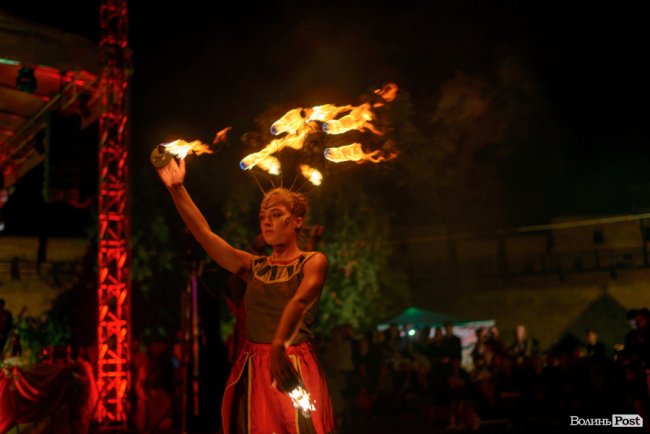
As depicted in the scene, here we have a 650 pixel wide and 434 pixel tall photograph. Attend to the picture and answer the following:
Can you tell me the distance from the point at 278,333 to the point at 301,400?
418mm

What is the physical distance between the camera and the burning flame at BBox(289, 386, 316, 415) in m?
3.72

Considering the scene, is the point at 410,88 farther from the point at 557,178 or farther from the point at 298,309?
the point at 298,309

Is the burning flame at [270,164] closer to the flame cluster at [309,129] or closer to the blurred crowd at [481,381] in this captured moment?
the flame cluster at [309,129]

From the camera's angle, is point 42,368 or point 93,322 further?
point 93,322

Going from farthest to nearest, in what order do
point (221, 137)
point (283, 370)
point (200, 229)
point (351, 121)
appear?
point (221, 137)
point (351, 121)
point (200, 229)
point (283, 370)

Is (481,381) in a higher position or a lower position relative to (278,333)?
lower

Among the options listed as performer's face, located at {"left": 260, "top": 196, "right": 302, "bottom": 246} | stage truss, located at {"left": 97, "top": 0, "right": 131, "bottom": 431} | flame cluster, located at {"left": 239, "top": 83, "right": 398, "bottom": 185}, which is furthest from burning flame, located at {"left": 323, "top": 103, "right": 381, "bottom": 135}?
stage truss, located at {"left": 97, "top": 0, "right": 131, "bottom": 431}

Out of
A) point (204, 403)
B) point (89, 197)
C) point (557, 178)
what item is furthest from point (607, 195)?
point (89, 197)

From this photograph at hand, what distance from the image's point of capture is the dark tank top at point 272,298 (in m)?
3.90

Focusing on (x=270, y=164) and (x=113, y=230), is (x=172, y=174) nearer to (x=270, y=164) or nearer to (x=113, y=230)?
(x=270, y=164)

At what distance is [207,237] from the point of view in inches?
167

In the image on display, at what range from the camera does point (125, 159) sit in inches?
487

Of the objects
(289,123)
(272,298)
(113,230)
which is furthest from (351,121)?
(113,230)

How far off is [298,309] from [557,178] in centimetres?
1342
